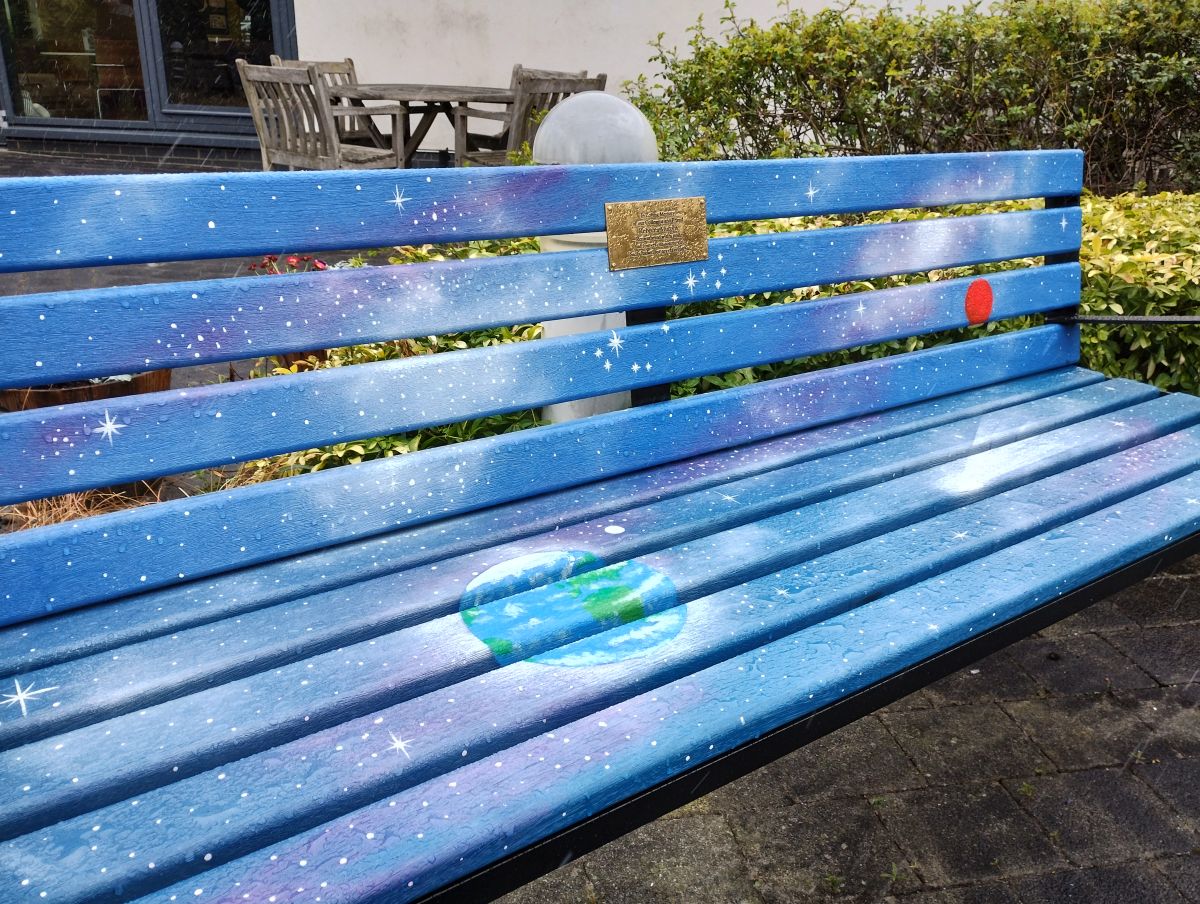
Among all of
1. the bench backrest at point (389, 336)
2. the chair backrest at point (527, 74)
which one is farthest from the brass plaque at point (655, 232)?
the chair backrest at point (527, 74)

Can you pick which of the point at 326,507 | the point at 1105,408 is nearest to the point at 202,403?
the point at 326,507

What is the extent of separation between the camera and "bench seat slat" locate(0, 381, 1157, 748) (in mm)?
1469

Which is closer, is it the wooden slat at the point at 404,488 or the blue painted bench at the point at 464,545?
the blue painted bench at the point at 464,545

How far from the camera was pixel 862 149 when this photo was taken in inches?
260

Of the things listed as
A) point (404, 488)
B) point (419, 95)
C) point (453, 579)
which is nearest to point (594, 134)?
point (404, 488)

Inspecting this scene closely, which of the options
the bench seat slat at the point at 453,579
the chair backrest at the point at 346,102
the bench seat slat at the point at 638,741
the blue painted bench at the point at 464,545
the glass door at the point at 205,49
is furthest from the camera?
the glass door at the point at 205,49

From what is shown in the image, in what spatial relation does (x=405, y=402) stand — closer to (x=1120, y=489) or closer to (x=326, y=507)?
(x=326, y=507)

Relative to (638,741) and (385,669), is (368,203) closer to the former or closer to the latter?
(385,669)

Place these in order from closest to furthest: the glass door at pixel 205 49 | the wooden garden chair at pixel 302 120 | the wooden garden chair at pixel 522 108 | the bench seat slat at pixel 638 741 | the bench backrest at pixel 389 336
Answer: the bench seat slat at pixel 638 741, the bench backrest at pixel 389 336, the wooden garden chair at pixel 302 120, the wooden garden chair at pixel 522 108, the glass door at pixel 205 49

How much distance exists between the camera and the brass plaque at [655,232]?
6.81ft

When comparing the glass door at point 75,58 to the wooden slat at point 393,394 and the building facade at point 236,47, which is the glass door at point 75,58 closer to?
the building facade at point 236,47

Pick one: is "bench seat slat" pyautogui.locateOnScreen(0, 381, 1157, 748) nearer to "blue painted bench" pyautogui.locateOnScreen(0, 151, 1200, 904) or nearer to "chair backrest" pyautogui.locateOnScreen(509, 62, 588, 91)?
"blue painted bench" pyautogui.locateOnScreen(0, 151, 1200, 904)

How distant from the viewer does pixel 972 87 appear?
240 inches

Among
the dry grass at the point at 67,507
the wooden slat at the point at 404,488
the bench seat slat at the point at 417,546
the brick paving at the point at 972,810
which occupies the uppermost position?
the wooden slat at the point at 404,488
